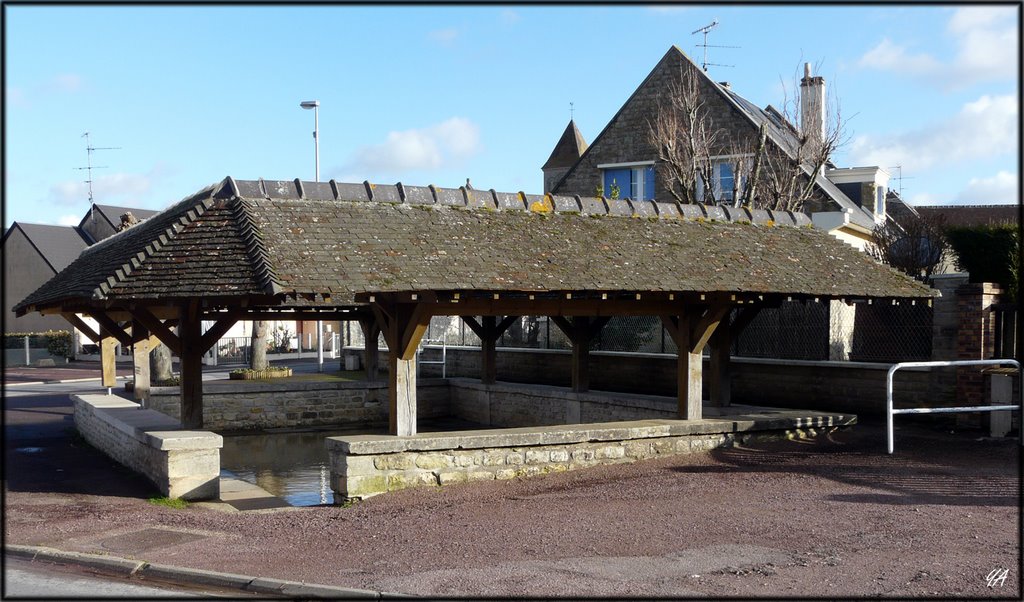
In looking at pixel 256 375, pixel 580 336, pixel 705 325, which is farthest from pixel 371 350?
pixel 705 325

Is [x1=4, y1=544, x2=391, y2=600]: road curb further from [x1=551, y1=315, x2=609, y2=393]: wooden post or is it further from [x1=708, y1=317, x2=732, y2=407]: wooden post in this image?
[x1=551, y1=315, x2=609, y2=393]: wooden post

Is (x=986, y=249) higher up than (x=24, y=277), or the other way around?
(x=24, y=277)

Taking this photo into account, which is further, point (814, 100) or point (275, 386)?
point (814, 100)

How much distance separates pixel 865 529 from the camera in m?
8.26

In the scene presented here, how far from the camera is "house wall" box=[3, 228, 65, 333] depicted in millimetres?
45688

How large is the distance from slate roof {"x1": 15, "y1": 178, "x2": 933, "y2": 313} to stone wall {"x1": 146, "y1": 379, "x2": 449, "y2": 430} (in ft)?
18.6

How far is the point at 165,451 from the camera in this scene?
11414mm

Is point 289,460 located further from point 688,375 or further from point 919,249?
point 919,249

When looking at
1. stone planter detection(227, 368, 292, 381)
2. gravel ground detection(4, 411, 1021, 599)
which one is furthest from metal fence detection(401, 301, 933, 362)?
stone planter detection(227, 368, 292, 381)

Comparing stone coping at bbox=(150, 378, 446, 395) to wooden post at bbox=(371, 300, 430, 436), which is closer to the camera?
wooden post at bbox=(371, 300, 430, 436)

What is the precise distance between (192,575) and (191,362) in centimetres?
605

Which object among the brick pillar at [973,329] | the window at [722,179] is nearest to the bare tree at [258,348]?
the window at [722,179]

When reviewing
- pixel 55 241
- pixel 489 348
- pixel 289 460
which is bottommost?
pixel 289 460

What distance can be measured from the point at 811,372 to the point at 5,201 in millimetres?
13088
